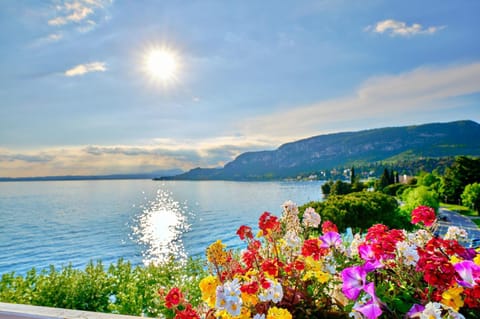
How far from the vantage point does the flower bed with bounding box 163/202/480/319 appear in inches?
44.3

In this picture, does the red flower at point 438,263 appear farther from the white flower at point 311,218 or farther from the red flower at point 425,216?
the white flower at point 311,218

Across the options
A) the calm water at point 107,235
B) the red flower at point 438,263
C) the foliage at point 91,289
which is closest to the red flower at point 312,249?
the red flower at point 438,263

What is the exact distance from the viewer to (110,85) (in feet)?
36.3

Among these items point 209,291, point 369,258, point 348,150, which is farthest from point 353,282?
point 348,150

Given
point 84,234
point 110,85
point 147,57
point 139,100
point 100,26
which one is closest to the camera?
point 100,26

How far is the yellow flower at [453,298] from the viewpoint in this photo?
1.09 m

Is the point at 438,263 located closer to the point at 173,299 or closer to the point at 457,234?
the point at 457,234

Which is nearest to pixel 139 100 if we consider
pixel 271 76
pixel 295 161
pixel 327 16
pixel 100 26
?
pixel 271 76

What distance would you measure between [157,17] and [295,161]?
12309 cm

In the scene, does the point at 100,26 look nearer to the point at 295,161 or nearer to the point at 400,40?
the point at 400,40

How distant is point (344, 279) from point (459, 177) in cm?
4152

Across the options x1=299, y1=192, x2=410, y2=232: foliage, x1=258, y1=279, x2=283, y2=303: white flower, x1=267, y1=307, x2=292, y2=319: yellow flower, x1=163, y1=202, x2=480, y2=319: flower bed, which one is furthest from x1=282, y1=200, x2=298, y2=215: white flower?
x1=299, y1=192, x2=410, y2=232: foliage

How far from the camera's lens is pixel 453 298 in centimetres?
111

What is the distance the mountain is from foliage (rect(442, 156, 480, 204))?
207 feet
